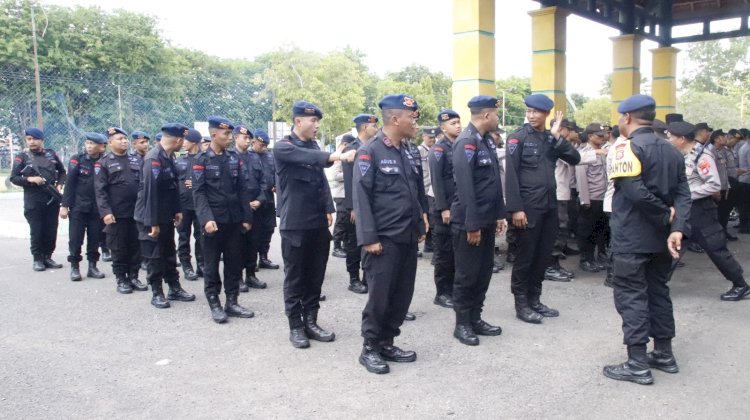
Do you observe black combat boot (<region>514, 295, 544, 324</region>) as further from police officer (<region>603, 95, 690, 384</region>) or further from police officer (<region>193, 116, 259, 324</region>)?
police officer (<region>193, 116, 259, 324</region>)

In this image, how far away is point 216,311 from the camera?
17.9 feet

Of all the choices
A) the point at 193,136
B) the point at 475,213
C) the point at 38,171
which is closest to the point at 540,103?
the point at 475,213

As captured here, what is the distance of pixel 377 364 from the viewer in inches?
162

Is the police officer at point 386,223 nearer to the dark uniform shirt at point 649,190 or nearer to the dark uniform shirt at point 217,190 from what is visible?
the dark uniform shirt at point 649,190

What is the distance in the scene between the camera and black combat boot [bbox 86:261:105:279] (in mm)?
7527

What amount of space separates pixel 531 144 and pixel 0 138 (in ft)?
52.7

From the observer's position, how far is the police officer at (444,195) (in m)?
5.67

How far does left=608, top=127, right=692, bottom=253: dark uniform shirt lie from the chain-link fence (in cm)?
1443

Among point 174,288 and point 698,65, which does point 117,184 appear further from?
point 698,65

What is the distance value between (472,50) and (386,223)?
499cm

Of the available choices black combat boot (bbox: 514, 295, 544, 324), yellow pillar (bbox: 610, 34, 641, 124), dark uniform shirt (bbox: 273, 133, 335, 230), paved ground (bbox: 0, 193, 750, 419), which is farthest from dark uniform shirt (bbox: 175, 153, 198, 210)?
yellow pillar (bbox: 610, 34, 641, 124)

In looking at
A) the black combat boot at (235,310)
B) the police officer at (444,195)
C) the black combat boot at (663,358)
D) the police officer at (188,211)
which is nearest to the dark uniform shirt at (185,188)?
the police officer at (188,211)

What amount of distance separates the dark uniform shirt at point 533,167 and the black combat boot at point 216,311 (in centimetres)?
282

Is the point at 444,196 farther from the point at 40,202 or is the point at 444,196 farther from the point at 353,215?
the point at 40,202
